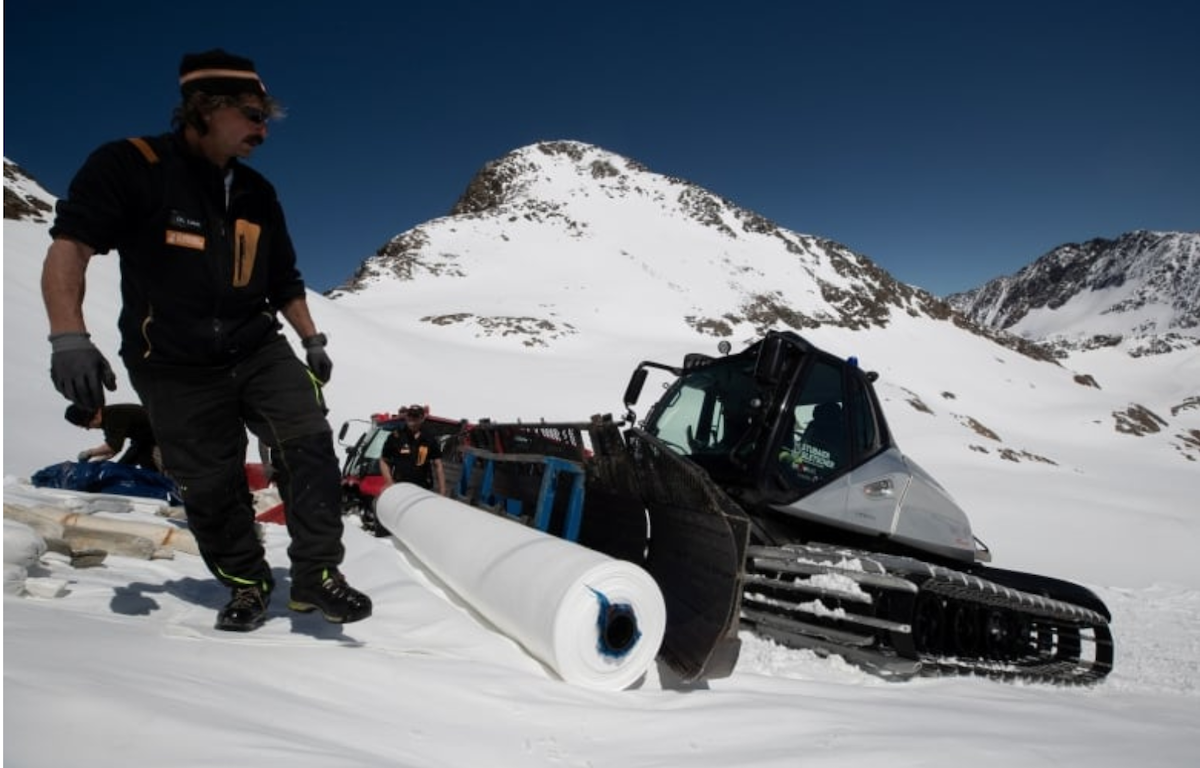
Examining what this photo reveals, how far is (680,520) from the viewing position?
140 inches

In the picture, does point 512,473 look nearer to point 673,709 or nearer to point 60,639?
point 673,709

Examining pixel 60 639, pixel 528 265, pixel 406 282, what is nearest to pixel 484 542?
pixel 60 639

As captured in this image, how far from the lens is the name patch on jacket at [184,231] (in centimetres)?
269

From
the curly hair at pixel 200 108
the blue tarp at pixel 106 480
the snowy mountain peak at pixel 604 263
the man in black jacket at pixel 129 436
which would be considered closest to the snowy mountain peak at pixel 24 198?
the snowy mountain peak at pixel 604 263

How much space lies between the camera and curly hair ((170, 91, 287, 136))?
2.72 meters

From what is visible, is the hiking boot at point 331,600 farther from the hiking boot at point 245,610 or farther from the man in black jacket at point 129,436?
the man in black jacket at point 129,436

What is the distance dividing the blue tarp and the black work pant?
14.6ft

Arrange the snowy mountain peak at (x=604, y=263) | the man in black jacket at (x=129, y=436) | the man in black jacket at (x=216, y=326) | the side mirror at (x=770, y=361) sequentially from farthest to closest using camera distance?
the snowy mountain peak at (x=604, y=263) → the man in black jacket at (x=129, y=436) → the side mirror at (x=770, y=361) → the man in black jacket at (x=216, y=326)

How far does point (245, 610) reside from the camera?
2.90m

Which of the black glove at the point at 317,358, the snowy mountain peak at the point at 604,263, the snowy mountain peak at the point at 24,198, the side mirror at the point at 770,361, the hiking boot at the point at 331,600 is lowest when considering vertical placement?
the hiking boot at the point at 331,600

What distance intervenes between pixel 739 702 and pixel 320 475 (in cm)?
197

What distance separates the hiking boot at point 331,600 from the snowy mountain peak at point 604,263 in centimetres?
3437

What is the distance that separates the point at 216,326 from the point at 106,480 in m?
5.43

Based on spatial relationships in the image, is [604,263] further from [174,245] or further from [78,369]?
[78,369]
